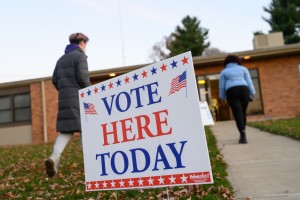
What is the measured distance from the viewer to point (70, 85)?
4.93 meters

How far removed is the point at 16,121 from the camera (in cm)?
1967

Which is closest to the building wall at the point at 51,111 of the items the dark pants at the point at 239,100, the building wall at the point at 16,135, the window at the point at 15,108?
the building wall at the point at 16,135

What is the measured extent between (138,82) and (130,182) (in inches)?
32.5

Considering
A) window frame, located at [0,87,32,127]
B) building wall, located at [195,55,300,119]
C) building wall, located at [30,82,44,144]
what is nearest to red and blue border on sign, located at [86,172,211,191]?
building wall, located at [195,55,300,119]

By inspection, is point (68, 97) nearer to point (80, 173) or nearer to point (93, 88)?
point (80, 173)

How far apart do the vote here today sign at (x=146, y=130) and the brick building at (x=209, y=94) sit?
1447cm

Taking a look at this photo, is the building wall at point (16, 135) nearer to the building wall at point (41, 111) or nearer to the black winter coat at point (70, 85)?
the building wall at point (41, 111)

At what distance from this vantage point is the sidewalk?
3379 millimetres

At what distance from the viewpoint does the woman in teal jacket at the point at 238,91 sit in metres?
6.74

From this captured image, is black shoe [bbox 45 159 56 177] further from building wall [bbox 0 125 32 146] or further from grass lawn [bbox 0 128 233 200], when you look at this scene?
building wall [bbox 0 125 32 146]

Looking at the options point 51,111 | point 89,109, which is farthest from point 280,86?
point 89,109

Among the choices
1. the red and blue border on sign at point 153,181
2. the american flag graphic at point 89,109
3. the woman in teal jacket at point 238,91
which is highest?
the woman in teal jacket at point 238,91

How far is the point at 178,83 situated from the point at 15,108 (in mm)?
18635

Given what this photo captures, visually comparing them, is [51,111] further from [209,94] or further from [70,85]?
[70,85]
